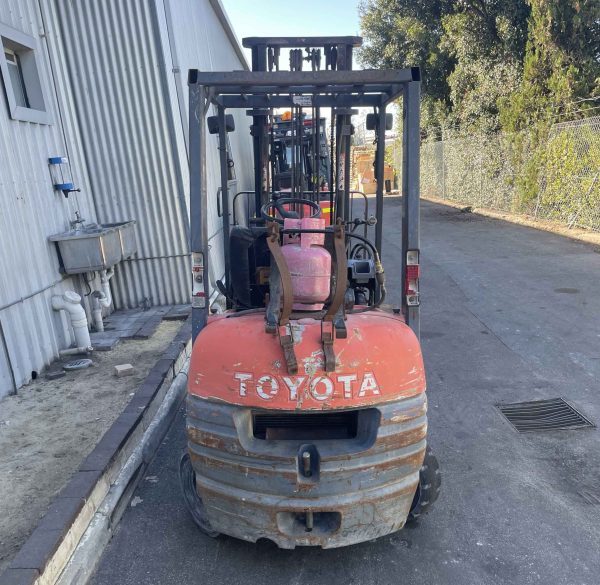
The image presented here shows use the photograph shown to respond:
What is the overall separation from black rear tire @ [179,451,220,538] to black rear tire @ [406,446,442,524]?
126 cm

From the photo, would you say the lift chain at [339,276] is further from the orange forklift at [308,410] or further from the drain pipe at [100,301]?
the drain pipe at [100,301]

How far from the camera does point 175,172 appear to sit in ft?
24.4

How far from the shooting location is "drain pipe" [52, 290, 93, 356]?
5.96 m

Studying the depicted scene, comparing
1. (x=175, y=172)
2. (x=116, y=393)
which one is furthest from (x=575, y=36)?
(x=116, y=393)

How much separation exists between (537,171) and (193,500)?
15658mm

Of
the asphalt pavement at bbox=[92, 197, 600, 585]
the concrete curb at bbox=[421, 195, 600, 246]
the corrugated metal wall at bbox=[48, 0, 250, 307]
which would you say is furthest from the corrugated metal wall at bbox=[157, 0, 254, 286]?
the concrete curb at bbox=[421, 195, 600, 246]

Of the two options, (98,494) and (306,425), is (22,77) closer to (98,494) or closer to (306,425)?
(98,494)

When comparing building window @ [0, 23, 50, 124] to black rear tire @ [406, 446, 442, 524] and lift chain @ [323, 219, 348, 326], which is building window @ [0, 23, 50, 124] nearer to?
lift chain @ [323, 219, 348, 326]

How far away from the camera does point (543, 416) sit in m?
4.86

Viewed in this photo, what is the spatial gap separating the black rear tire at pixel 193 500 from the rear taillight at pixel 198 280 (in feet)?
3.37

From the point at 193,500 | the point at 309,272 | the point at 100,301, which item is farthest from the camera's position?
the point at 100,301

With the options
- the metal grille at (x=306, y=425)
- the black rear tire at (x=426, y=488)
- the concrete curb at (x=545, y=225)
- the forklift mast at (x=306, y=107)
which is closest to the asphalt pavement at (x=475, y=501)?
the black rear tire at (x=426, y=488)

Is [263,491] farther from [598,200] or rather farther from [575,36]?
[575,36]

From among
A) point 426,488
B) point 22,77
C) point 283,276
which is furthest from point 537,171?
point 283,276
